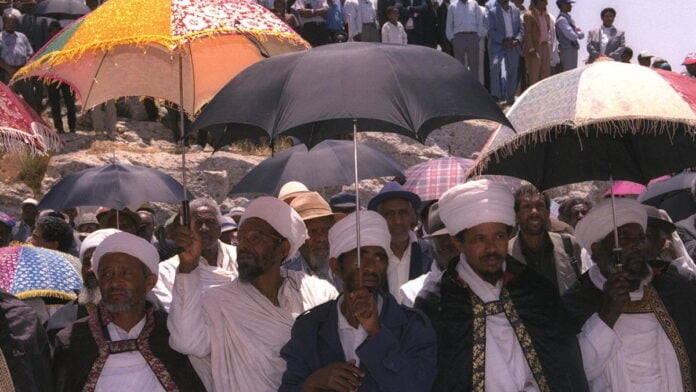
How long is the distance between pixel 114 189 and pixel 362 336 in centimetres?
416

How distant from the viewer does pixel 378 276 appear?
5965 millimetres

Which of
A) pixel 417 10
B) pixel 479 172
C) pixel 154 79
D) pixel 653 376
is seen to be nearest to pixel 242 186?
pixel 154 79

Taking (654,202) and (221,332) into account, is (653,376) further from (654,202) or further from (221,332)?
(654,202)

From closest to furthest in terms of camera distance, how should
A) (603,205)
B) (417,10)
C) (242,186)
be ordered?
(603,205)
(242,186)
(417,10)

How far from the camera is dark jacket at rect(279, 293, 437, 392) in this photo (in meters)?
5.51

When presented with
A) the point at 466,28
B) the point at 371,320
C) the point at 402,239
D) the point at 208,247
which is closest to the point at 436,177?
the point at 402,239

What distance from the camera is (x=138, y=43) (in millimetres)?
6180

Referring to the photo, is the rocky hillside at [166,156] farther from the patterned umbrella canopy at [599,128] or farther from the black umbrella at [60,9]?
the patterned umbrella canopy at [599,128]

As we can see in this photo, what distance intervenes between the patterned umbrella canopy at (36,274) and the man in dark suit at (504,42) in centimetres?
1336

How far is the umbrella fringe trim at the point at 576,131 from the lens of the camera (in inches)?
228

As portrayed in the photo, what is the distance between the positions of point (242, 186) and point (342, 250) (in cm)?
340

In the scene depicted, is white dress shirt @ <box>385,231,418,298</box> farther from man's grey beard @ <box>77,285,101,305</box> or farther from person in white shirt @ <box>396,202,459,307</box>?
man's grey beard @ <box>77,285,101,305</box>

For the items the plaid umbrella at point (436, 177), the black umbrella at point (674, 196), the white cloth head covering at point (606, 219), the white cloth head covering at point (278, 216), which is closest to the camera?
the white cloth head covering at point (606, 219)

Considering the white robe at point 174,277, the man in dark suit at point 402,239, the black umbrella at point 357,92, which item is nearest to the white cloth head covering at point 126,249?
the white robe at point 174,277
